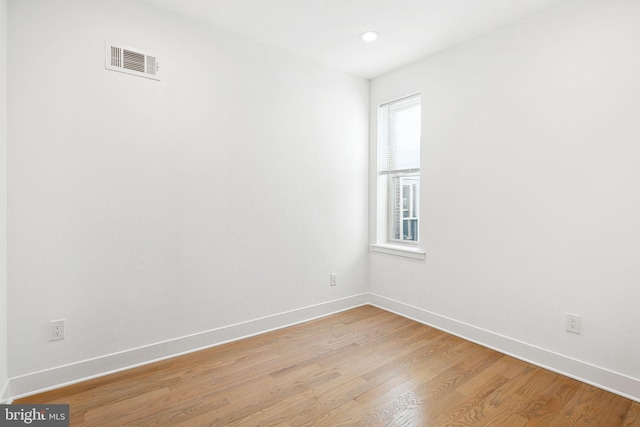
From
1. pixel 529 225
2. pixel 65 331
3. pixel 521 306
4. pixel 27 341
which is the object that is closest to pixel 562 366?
pixel 521 306

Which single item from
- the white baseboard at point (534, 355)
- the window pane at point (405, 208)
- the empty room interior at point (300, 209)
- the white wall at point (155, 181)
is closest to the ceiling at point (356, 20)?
the empty room interior at point (300, 209)

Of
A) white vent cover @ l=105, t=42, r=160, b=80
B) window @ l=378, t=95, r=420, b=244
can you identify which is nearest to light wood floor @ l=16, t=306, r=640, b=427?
window @ l=378, t=95, r=420, b=244

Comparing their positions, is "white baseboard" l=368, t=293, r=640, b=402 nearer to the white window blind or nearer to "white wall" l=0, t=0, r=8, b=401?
the white window blind

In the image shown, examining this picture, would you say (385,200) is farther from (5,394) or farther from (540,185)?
(5,394)

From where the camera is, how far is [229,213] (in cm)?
280

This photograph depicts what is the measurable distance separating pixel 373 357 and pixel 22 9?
10.6ft

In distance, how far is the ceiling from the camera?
2350mm

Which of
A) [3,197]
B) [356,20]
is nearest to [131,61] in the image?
[3,197]

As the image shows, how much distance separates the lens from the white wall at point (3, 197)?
186 cm

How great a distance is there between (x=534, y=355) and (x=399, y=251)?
1427 millimetres

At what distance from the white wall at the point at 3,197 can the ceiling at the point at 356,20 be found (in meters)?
0.92

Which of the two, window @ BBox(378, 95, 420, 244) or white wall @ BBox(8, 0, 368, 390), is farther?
window @ BBox(378, 95, 420, 244)

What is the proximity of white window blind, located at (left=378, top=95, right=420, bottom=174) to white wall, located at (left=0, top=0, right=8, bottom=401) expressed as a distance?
3.09m

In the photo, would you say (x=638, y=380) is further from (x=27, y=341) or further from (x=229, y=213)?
(x=27, y=341)
